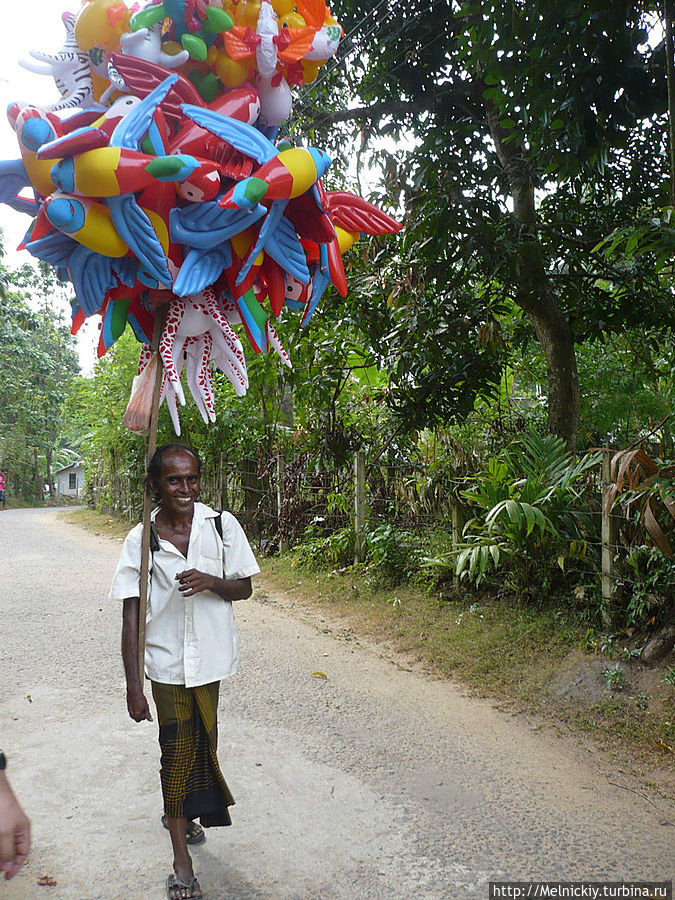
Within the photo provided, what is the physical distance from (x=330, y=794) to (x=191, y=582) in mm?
1472

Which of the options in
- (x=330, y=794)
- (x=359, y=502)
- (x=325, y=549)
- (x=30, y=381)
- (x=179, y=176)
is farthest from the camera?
(x=30, y=381)

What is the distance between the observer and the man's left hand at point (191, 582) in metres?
2.62

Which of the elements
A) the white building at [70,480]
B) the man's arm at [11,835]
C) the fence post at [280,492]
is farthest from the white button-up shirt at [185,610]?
the white building at [70,480]

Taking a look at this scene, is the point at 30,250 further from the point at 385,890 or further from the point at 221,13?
the point at 385,890

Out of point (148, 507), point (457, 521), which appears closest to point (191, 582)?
point (148, 507)

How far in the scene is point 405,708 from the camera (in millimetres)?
4570

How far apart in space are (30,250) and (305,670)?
13.0 feet

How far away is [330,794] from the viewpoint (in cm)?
336

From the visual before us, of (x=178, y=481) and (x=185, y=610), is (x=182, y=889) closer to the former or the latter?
(x=185, y=610)

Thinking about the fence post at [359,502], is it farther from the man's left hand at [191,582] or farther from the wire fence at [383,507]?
the man's left hand at [191,582]

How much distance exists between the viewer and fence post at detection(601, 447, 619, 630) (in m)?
5.25

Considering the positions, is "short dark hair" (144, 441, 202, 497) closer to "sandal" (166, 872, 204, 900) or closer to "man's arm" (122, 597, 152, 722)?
"man's arm" (122, 597, 152, 722)

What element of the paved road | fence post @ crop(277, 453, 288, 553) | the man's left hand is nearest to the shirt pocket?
the man's left hand

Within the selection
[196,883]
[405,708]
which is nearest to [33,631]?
[405,708]
